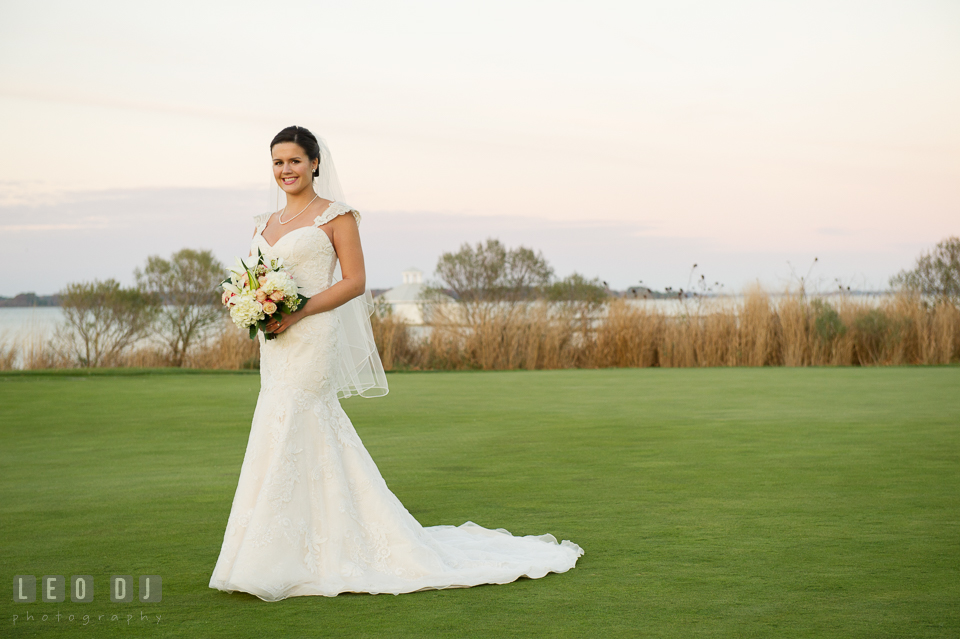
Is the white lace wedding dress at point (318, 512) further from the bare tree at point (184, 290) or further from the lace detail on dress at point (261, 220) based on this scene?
the bare tree at point (184, 290)

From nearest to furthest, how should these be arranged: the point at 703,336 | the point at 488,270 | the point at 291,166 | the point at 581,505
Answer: the point at 291,166 → the point at 581,505 → the point at 703,336 → the point at 488,270

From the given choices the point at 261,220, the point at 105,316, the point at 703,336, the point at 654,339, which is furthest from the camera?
the point at 105,316

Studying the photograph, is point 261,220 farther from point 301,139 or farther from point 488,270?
point 488,270

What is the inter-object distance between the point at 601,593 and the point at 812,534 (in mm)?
1535

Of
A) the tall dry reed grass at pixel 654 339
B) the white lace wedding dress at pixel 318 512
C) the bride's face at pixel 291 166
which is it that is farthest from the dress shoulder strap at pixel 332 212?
the tall dry reed grass at pixel 654 339

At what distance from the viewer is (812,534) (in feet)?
15.0

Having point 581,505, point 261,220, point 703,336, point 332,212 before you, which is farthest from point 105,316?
point 332,212

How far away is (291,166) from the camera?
442cm

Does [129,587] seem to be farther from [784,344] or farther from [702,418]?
[784,344]

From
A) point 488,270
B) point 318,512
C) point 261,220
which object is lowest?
point 318,512

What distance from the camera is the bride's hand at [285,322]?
4098 millimetres

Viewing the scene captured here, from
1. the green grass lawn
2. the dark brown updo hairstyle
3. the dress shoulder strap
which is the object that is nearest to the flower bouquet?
the dress shoulder strap

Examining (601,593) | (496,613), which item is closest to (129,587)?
(496,613)

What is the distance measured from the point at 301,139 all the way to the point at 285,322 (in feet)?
3.22
